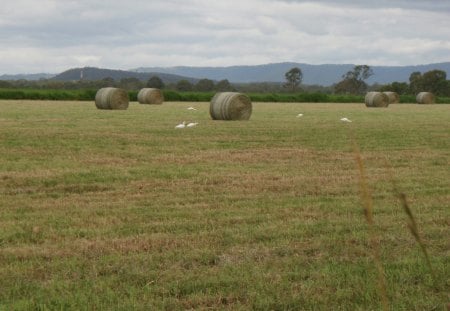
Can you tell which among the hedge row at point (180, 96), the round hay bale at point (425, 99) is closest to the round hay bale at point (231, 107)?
the hedge row at point (180, 96)

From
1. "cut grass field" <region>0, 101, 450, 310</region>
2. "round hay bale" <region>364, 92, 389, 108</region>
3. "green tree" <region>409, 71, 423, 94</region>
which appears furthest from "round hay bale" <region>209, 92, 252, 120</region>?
"green tree" <region>409, 71, 423, 94</region>

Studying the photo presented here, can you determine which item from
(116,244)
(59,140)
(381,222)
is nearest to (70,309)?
(116,244)

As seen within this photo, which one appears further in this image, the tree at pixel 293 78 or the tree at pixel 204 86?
the tree at pixel 293 78

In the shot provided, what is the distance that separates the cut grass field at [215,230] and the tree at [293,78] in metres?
104

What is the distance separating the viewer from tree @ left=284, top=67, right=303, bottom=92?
117438mm

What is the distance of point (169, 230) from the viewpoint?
6.81m

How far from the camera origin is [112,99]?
1340 inches

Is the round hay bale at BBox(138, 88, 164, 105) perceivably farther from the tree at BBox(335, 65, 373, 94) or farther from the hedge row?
the tree at BBox(335, 65, 373, 94)

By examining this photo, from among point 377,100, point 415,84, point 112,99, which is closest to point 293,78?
point 415,84

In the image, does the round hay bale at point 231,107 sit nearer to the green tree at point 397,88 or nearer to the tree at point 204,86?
the green tree at point 397,88

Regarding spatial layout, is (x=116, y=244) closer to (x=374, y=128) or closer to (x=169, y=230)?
(x=169, y=230)

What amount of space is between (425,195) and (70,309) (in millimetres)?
6044

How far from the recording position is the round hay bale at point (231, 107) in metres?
25.6

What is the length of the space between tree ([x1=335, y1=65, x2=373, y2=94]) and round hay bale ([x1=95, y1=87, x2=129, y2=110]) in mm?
83499
